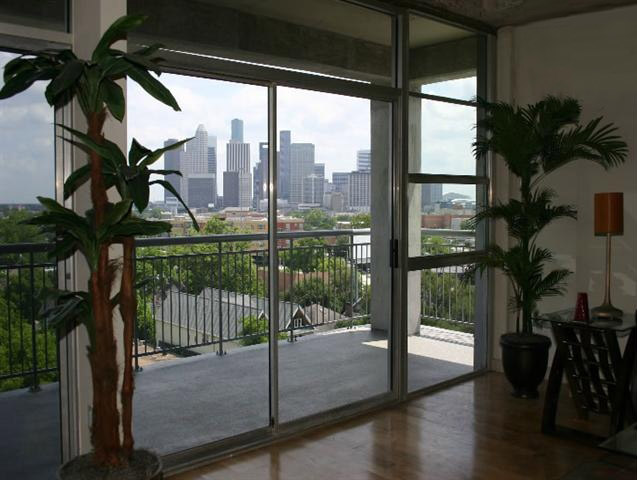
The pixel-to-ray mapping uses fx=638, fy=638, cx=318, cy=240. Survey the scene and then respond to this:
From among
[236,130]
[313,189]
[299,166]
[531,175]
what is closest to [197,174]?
[236,130]

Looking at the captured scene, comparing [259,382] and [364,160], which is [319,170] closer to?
[364,160]

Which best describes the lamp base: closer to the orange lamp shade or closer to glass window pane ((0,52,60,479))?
the orange lamp shade

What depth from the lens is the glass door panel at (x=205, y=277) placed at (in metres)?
3.43

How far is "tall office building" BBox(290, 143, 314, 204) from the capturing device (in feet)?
12.6

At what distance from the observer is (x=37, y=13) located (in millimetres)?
2828

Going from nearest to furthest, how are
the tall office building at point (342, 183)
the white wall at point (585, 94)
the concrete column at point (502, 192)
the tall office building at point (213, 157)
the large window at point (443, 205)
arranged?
the tall office building at point (213, 157) < the tall office building at point (342, 183) < the white wall at point (585, 94) < the large window at point (443, 205) < the concrete column at point (502, 192)

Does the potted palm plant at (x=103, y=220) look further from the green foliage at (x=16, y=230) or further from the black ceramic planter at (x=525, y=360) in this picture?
the black ceramic planter at (x=525, y=360)

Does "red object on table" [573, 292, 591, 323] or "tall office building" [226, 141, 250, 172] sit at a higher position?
"tall office building" [226, 141, 250, 172]

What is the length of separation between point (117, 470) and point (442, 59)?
368 centimetres

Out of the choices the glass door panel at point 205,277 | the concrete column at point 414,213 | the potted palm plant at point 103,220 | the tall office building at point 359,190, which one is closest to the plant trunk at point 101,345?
the potted palm plant at point 103,220

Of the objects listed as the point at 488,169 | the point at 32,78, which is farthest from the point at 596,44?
the point at 32,78

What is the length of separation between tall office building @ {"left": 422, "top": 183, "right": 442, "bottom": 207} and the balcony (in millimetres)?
426

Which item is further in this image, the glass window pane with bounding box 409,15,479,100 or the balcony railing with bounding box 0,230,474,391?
the glass window pane with bounding box 409,15,479,100

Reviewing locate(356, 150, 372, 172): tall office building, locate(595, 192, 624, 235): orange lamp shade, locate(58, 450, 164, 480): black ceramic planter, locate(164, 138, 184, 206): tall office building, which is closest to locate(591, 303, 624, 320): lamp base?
locate(595, 192, 624, 235): orange lamp shade
